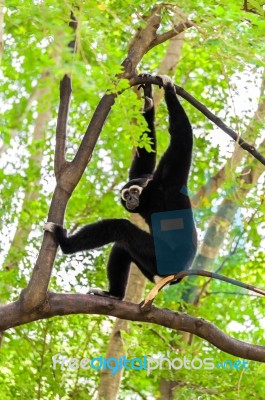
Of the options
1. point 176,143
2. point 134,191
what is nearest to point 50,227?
point 176,143

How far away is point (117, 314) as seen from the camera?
6031 millimetres

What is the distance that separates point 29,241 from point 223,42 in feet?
20.3

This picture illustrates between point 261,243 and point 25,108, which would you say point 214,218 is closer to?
point 261,243

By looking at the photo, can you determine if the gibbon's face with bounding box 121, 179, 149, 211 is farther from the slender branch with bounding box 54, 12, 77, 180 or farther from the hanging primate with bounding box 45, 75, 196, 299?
the slender branch with bounding box 54, 12, 77, 180

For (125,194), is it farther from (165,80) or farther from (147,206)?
(165,80)

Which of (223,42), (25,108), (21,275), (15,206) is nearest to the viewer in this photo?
(223,42)

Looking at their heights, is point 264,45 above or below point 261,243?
below

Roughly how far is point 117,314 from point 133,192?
1888mm

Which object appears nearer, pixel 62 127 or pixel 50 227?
pixel 50 227

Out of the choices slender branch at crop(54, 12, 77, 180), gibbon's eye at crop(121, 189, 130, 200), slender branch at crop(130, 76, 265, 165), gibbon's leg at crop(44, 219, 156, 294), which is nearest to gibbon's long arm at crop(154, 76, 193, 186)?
slender branch at crop(130, 76, 265, 165)

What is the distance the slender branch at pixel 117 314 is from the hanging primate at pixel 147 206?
0.57 metres

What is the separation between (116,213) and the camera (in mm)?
12617

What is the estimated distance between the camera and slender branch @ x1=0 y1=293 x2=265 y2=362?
5.89m

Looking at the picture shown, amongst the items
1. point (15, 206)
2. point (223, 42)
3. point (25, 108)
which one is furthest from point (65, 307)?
point (25, 108)
